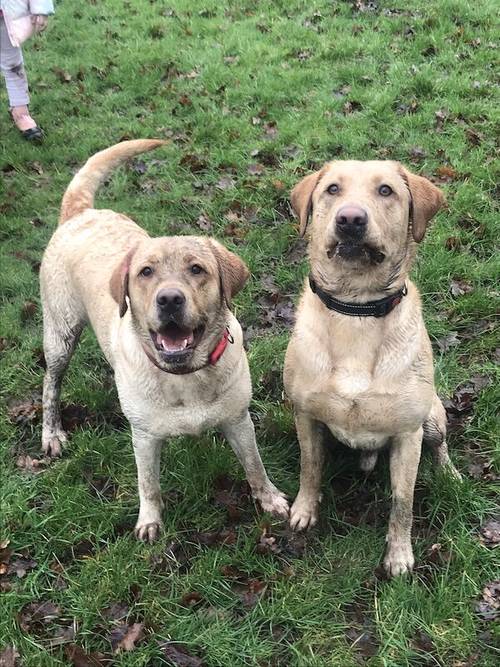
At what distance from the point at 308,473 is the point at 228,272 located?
114cm

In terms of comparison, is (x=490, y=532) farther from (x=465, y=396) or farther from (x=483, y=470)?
(x=465, y=396)

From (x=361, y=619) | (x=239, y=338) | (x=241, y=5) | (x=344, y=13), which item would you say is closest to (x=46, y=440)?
(x=239, y=338)

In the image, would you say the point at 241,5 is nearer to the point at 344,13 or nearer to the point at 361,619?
the point at 344,13

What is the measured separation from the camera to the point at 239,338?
3312 millimetres

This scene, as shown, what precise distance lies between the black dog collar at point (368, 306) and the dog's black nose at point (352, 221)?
0.34 meters

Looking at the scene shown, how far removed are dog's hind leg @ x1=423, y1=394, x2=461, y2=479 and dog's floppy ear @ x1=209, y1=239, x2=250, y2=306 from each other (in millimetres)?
1155

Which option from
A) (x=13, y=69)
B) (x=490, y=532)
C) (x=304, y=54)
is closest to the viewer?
(x=490, y=532)

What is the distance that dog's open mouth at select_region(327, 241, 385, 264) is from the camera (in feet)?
8.74

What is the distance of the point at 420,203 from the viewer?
2850mm

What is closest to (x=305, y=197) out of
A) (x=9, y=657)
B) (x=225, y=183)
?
(x=9, y=657)

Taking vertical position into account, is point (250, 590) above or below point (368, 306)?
below

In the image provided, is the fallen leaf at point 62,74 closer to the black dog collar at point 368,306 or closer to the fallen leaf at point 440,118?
the fallen leaf at point 440,118

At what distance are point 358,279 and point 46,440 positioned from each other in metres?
2.29

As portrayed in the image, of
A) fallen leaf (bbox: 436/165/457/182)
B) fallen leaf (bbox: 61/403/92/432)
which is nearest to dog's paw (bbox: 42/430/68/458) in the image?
fallen leaf (bbox: 61/403/92/432)
